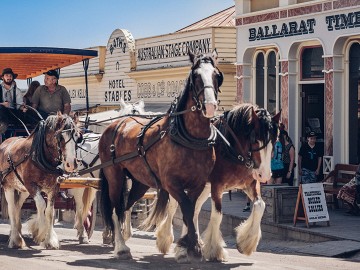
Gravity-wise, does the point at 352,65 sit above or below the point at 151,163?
above

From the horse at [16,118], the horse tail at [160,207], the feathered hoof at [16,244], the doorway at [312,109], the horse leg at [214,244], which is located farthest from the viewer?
the doorway at [312,109]

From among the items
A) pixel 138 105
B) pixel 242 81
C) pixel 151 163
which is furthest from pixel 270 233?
pixel 242 81

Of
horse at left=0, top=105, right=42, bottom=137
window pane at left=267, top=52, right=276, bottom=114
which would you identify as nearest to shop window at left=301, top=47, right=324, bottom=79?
window pane at left=267, top=52, right=276, bottom=114

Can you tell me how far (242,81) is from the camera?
23.9 metres

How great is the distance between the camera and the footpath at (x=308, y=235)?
1408cm

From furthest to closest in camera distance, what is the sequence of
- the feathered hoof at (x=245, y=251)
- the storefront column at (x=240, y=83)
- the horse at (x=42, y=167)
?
the storefront column at (x=240, y=83) → the horse at (x=42, y=167) → the feathered hoof at (x=245, y=251)

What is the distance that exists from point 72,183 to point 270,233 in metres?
4.17

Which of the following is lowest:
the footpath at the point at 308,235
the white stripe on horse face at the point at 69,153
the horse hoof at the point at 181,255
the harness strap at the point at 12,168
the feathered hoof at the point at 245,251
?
the footpath at the point at 308,235

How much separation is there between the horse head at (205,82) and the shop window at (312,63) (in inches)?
393

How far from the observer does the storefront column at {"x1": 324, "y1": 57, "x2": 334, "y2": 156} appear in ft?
66.4

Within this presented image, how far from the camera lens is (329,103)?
20.4 metres

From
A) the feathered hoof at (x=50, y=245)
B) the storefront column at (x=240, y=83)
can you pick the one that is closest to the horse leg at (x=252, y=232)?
the feathered hoof at (x=50, y=245)

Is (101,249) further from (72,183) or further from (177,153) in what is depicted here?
(177,153)

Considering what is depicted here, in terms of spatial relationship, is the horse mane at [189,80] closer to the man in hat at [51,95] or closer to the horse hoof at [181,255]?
the horse hoof at [181,255]
